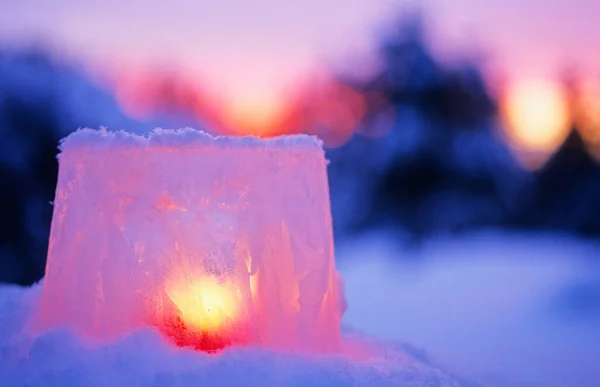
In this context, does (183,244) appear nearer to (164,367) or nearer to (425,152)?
(164,367)

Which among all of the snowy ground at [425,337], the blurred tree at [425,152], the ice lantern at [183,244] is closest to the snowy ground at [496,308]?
the snowy ground at [425,337]

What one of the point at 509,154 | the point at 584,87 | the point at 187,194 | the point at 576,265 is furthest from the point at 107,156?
the point at 509,154

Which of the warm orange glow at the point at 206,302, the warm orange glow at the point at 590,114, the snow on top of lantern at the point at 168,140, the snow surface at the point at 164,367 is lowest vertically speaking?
the snow surface at the point at 164,367

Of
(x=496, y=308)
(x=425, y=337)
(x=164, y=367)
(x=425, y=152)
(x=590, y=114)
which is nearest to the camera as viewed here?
(x=164, y=367)

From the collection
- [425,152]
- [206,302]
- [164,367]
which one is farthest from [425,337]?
[425,152]

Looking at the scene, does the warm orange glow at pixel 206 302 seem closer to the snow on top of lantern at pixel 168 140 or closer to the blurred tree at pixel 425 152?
the snow on top of lantern at pixel 168 140

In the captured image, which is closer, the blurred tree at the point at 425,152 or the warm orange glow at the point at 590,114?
the warm orange glow at the point at 590,114

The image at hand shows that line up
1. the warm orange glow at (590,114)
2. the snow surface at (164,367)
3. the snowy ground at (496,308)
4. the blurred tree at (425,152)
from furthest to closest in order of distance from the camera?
the blurred tree at (425,152) → the warm orange glow at (590,114) → the snowy ground at (496,308) → the snow surface at (164,367)

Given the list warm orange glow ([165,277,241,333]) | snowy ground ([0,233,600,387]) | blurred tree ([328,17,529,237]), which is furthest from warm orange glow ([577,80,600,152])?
warm orange glow ([165,277,241,333])
